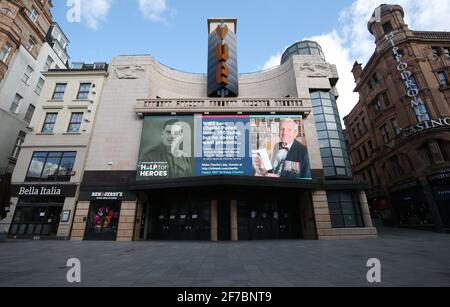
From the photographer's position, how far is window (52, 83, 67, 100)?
22634 mm

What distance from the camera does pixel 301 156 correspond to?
19.3 meters

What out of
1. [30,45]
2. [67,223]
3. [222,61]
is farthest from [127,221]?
[30,45]

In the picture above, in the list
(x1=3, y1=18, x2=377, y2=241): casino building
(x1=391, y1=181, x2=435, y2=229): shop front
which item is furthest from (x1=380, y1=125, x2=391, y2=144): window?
(x1=3, y1=18, x2=377, y2=241): casino building

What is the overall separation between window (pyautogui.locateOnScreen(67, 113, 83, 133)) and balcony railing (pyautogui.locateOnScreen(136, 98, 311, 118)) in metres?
6.75

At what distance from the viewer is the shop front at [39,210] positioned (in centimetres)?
1788

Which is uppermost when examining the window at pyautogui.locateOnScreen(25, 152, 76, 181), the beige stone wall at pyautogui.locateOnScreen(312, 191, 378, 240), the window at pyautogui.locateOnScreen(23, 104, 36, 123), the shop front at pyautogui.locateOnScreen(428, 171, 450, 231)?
the window at pyautogui.locateOnScreen(23, 104, 36, 123)

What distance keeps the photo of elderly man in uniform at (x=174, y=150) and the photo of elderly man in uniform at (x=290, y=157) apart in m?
7.86

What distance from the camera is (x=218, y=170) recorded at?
1844cm

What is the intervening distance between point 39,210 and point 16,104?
608 inches

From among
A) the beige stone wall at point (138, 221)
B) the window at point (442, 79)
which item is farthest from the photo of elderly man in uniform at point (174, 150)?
the window at point (442, 79)

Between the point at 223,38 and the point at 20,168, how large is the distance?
1087 inches

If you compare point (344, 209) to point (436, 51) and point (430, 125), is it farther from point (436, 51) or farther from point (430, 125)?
point (436, 51)

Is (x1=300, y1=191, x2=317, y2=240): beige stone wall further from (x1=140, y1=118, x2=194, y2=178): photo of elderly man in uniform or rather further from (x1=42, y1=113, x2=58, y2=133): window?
(x1=42, y1=113, x2=58, y2=133): window

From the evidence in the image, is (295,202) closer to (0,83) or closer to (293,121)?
(293,121)
